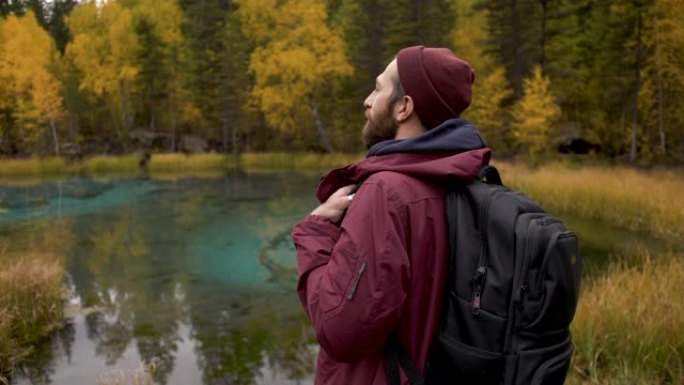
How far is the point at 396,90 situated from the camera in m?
1.64

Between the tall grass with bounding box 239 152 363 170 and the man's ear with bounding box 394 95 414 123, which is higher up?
the man's ear with bounding box 394 95 414 123

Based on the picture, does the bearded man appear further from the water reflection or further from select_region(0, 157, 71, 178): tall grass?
select_region(0, 157, 71, 178): tall grass

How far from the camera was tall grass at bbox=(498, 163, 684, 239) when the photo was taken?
10844mm

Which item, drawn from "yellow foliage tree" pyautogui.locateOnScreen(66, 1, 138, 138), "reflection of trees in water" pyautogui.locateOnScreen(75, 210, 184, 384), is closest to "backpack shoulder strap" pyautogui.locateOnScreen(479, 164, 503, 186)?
"reflection of trees in water" pyautogui.locateOnScreen(75, 210, 184, 384)

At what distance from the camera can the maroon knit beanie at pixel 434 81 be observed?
5.19 ft

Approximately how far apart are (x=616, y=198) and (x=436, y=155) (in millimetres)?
12579

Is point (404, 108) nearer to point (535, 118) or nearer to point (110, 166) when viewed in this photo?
point (535, 118)

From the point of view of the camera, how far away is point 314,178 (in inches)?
1006

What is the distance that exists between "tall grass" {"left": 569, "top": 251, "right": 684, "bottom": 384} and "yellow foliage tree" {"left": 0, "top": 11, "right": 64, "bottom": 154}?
33.0 m

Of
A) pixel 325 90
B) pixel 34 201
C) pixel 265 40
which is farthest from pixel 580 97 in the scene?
pixel 34 201

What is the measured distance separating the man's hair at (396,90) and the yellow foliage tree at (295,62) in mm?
28530

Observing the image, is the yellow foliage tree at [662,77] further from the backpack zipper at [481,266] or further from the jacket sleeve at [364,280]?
the jacket sleeve at [364,280]

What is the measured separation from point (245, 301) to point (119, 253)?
461 centimetres

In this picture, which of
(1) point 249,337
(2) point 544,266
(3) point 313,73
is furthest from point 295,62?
(2) point 544,266
